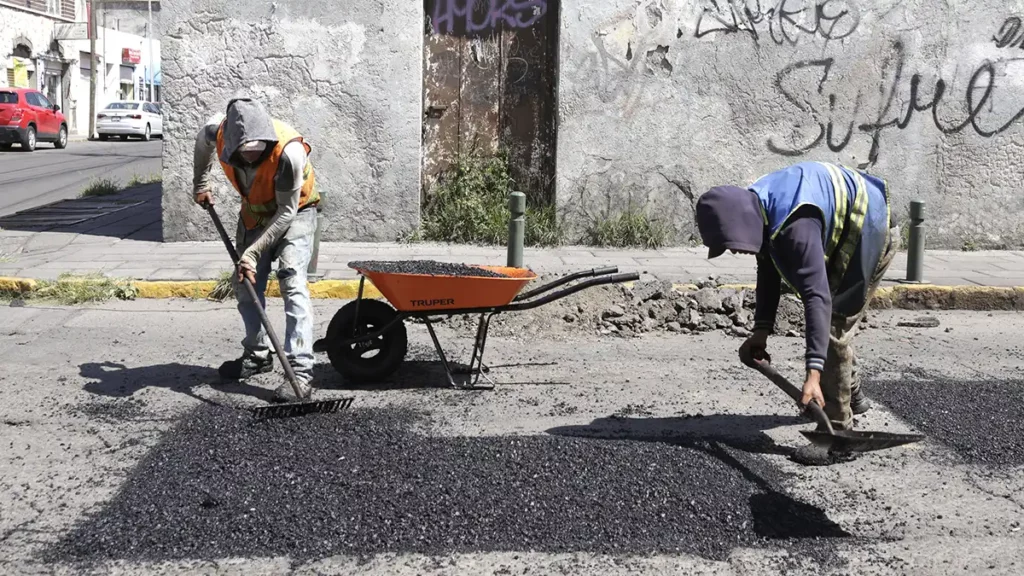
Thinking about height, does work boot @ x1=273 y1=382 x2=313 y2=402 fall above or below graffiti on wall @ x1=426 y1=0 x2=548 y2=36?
below

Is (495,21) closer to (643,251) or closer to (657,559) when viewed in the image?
(643,251)

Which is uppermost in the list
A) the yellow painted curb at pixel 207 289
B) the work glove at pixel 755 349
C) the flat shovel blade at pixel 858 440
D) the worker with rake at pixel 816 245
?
the worker with rake at pixel 816 245

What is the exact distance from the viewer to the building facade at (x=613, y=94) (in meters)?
10.8

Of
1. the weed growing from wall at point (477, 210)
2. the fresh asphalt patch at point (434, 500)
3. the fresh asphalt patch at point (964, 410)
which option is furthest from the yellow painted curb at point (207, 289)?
the fresh asphalt patch at point (964, 410)

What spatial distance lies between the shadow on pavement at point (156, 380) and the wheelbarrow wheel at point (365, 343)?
1.52ft

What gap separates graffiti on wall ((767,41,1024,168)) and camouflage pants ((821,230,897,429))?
6.66 meters

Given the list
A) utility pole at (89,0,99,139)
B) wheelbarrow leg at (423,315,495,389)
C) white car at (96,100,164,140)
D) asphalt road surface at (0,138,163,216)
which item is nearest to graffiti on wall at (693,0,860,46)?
wheelbarrow leg at (423,315,495,389)

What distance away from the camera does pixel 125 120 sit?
124 ft

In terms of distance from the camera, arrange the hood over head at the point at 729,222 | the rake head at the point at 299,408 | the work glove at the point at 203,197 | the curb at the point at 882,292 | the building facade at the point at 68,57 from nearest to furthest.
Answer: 1. the hood over head at the point at 729,222
2. the rake head at the point at 299,408
3. the work glove at the point at 203,197
4. the curb at the point at 882,292
5. the building facade at the point at 68,57

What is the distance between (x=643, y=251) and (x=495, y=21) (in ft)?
9.81

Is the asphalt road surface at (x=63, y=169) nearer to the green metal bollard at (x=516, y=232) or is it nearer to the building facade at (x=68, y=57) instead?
the building facade at (x=68, y=57)

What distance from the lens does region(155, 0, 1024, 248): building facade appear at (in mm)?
10750

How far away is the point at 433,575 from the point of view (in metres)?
3.61

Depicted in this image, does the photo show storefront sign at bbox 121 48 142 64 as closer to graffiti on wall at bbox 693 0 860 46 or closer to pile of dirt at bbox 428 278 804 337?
graffiti on wall at bbox 693 0 860 46
